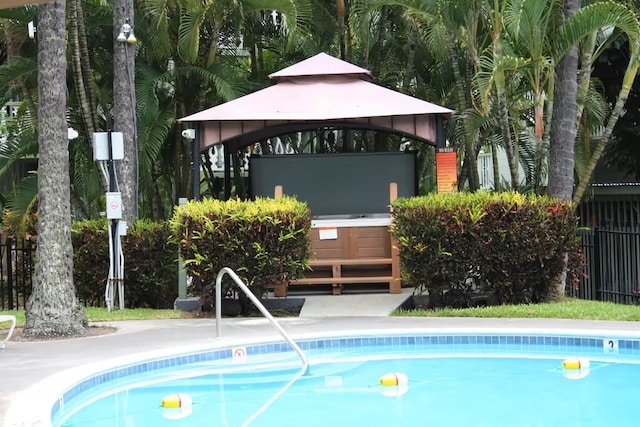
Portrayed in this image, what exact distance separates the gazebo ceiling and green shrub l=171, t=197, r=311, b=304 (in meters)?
2.24

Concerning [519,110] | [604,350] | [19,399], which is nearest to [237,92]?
[519,110]

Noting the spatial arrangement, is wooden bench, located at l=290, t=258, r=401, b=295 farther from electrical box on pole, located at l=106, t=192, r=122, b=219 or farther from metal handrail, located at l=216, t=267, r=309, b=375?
metal handrail, located at l=216, t=267, r=309, b=375

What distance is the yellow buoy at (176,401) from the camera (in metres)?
8.48

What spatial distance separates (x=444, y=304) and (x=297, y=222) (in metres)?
2.41

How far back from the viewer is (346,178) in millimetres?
16531

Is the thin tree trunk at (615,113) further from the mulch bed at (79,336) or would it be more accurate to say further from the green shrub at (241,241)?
the mulch bed at (79,336)

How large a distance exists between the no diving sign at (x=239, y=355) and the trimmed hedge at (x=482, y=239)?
3.33 m

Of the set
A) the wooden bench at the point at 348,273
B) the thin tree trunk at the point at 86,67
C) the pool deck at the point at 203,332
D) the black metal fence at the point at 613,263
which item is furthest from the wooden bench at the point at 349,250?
the thin tree trunk at the point at 86,67

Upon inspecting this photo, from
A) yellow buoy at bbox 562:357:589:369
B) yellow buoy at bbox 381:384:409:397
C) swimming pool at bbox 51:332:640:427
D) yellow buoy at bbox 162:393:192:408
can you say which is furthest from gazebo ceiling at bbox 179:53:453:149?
yellow buoy at bbox 162:393:192:408

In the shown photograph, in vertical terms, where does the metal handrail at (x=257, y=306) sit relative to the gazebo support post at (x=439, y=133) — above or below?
below

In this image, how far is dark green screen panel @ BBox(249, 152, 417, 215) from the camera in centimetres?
1647

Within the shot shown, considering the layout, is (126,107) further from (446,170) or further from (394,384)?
(394,384)

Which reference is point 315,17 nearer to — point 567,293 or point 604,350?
point 567,293

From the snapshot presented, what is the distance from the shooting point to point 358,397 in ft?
29.1
